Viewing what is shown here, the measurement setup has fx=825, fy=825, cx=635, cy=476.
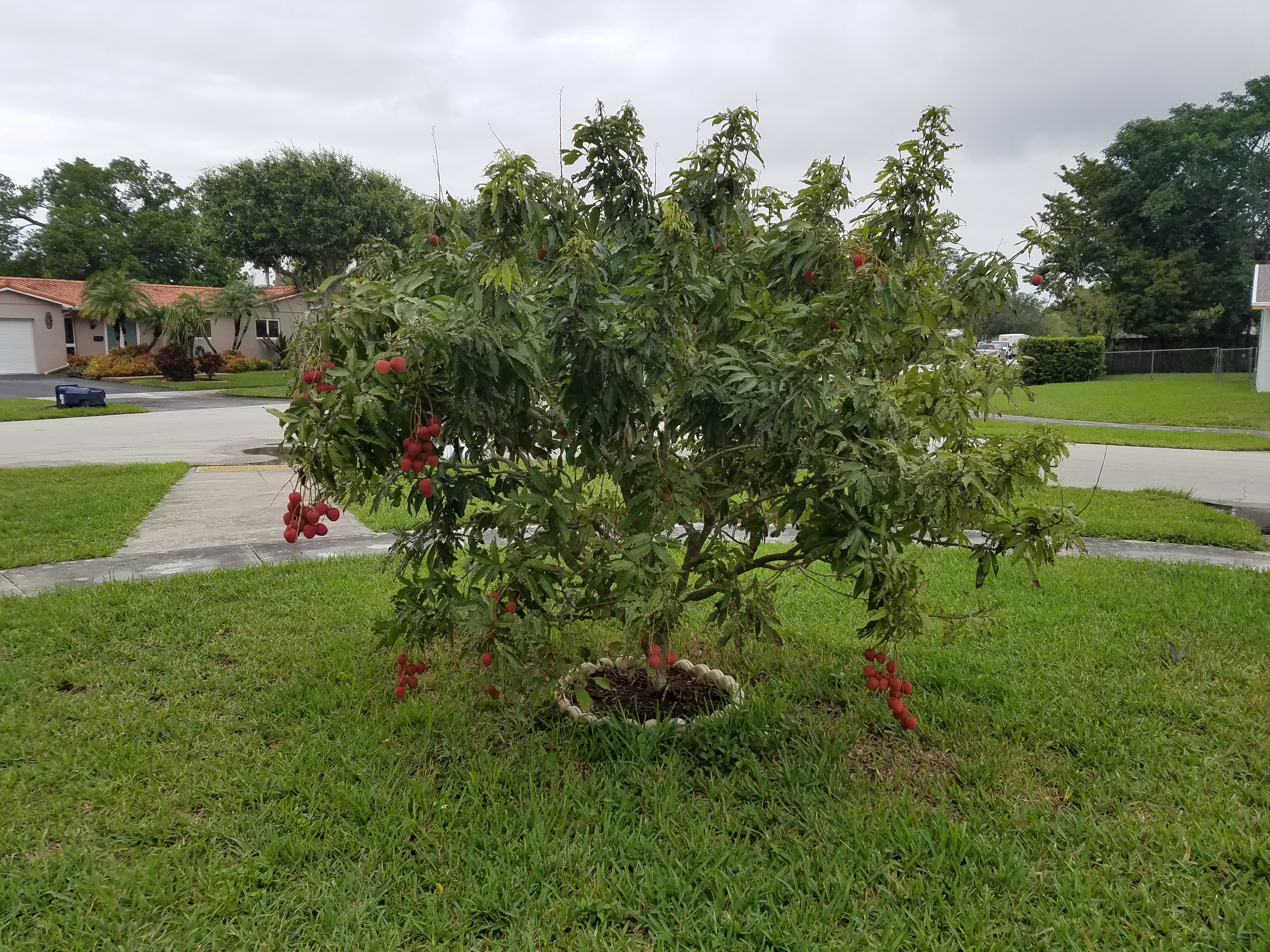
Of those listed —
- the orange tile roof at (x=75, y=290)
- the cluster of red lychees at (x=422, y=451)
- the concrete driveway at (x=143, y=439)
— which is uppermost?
the orange tile roof at (x=75, y=290)

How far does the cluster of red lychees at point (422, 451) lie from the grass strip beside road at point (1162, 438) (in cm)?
1128

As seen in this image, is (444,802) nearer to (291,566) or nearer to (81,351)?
(291,566)

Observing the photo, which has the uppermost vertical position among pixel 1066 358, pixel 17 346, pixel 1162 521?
pixel 17 346

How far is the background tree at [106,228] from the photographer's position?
142ft

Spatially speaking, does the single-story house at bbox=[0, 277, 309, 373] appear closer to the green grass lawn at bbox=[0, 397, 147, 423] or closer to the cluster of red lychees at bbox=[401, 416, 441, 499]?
the green grass lawn at bbox=[0, 397, 147, 423]

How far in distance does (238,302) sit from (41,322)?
7.83 metres

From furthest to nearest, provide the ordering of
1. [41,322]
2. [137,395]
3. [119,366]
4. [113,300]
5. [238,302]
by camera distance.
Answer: [238,302] → [41,322] → [119,366] → [113,300] → [137,395]

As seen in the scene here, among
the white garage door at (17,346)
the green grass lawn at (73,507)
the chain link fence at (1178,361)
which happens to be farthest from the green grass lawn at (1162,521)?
the white garage door at (17,346)

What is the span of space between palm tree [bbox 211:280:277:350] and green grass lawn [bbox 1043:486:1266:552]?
33.3 m

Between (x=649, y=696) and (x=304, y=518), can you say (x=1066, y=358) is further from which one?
(x=304, y=518)

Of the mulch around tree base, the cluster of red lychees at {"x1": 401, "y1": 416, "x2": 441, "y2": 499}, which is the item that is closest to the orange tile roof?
the mulch around tree base

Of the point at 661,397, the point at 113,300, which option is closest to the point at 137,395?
the point at 113,300

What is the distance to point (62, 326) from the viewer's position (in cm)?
3491

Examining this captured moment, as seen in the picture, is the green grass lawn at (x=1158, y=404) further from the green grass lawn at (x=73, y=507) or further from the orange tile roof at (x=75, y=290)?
the orange tile roof at (x=75, y=290)
